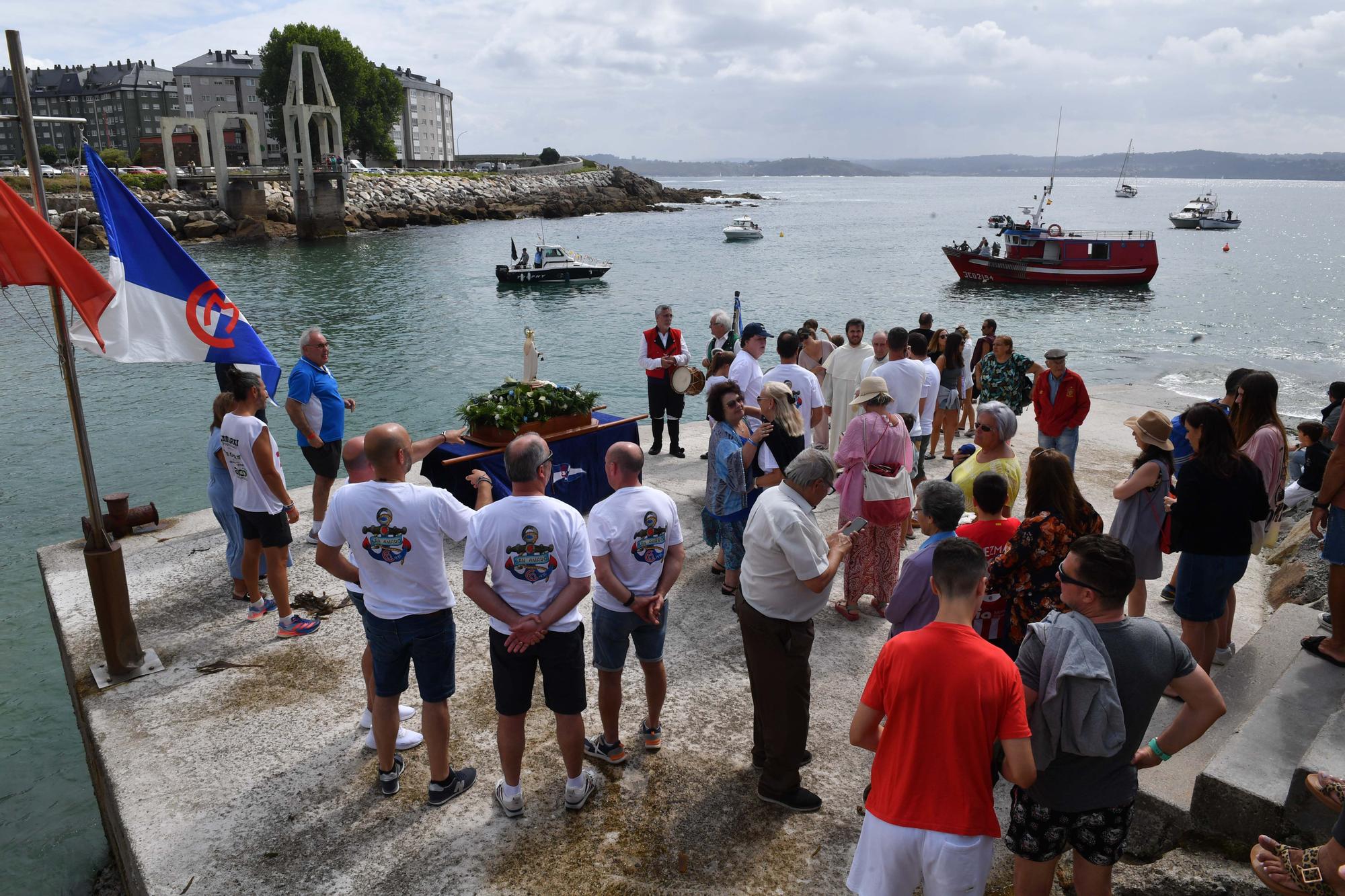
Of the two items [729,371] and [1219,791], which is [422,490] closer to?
[1219,791]

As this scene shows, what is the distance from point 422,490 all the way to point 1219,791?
13.0 feet

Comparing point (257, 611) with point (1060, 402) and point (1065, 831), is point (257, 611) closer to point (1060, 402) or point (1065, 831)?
point (1065, 831)

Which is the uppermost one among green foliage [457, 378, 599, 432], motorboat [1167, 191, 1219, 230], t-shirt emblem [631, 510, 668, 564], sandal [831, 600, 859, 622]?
motorboat [1167, 191, 1219, 230]

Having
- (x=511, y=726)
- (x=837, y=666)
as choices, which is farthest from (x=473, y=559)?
(x=837, y=666)

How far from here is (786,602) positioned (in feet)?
13.6

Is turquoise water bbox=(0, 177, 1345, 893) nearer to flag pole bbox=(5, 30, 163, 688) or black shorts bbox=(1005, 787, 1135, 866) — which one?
flag pole bbox=(5, 30, 163, 688)

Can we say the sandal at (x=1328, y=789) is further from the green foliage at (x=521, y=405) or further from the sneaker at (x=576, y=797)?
the green foliage at (x=521, y=405)

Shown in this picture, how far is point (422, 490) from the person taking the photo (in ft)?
14.0

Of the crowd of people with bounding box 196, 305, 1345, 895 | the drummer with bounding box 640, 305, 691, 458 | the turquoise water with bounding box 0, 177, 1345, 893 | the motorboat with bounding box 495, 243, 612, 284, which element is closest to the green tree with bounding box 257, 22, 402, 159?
the turquoise water with bounding box 0, 177, 1345, 893

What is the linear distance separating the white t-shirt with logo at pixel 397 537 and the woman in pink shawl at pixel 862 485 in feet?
9.53

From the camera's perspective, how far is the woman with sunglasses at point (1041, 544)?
3951 mm

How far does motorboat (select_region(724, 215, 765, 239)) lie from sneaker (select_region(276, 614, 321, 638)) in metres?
73.9

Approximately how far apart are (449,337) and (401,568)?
89.2 feet

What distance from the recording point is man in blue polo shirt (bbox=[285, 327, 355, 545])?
7160 mm
